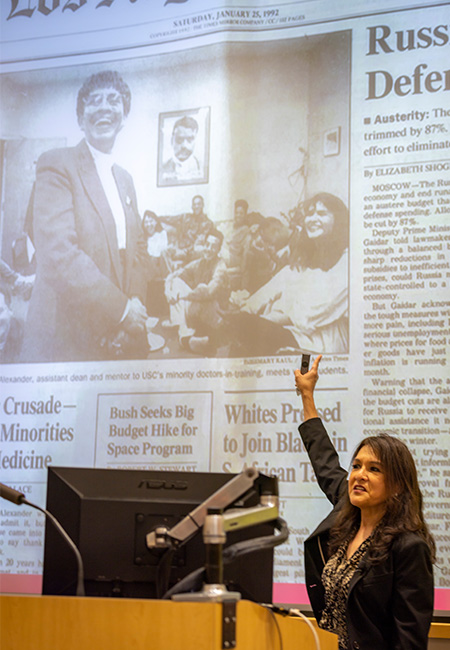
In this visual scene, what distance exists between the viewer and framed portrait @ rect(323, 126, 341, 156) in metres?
3.77

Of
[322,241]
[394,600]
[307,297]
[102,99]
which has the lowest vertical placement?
[394,600]

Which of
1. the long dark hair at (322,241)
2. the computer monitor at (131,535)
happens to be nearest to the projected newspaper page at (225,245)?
the long dark hair at (322,241)

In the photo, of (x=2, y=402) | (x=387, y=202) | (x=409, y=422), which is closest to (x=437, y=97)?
(x=387, y=202)

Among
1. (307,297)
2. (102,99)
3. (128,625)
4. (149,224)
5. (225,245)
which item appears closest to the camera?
(128,625)

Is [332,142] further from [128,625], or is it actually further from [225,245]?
[128,625]

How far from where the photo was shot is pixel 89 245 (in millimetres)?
4086

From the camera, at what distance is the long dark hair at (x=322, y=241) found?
3.67m

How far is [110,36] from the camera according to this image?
4293 mm

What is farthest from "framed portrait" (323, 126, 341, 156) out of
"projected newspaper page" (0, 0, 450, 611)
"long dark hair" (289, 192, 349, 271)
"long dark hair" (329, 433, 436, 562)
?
"long dark hair" (329, 433, 436, 562)

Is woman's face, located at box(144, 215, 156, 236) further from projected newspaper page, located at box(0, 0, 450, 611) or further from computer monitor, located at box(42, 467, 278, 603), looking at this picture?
computer monitor, located at box(42, 467, 278, 603)

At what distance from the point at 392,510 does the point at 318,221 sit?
164 cm

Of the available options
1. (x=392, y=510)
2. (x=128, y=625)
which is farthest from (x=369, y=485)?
(x=128, y=625)

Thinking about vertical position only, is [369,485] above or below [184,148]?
below

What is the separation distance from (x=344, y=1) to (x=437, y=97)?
0.67 m
